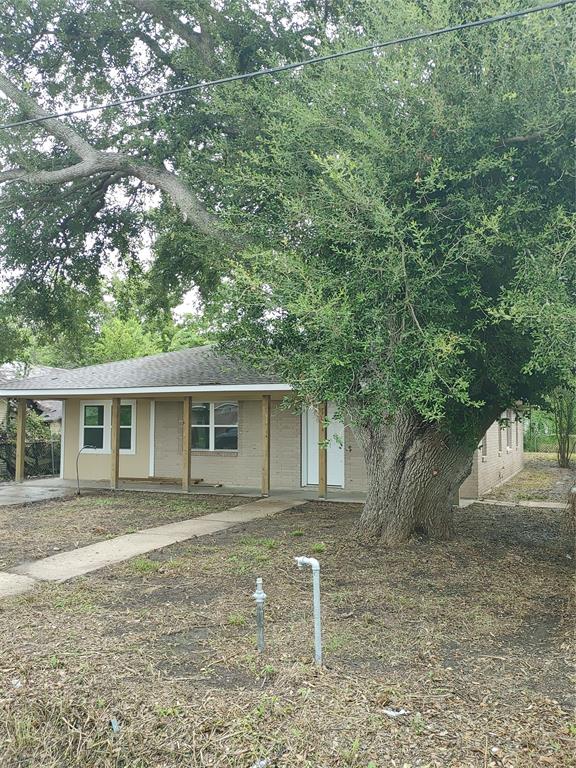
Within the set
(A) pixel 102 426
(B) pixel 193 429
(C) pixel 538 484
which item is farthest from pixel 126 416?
(C) pixel 538 484

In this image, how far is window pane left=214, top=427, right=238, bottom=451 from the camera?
50.4 ft

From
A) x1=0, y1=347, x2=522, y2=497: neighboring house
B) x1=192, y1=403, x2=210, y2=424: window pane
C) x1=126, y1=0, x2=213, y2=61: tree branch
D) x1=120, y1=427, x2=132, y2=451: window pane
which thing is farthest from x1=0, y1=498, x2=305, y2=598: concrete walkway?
x1=126, y1=0, x2=213, y2=61: tree branch

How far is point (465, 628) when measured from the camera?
4.92 m

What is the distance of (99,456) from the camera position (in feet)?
55.6

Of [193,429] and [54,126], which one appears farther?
[193,429]

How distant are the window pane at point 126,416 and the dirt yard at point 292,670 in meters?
10.0

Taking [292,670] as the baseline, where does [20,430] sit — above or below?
above

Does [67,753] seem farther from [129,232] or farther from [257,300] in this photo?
[129,232]

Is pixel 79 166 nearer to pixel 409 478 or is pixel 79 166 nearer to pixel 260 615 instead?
pixel 409 478

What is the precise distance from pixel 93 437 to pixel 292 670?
14033mm

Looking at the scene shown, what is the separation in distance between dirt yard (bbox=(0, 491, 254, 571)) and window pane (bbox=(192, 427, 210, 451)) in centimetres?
196

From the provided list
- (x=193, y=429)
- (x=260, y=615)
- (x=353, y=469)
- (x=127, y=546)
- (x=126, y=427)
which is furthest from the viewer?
(x=126, y=427)

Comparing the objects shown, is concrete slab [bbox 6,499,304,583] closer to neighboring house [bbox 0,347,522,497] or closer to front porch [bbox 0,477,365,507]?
front porch [bbox 0,477,365,507]

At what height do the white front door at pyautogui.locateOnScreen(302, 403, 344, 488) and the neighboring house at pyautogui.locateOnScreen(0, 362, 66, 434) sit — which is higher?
the neighboring house at pyautogui.locateOnScreen(0, 362, 66, 434)
